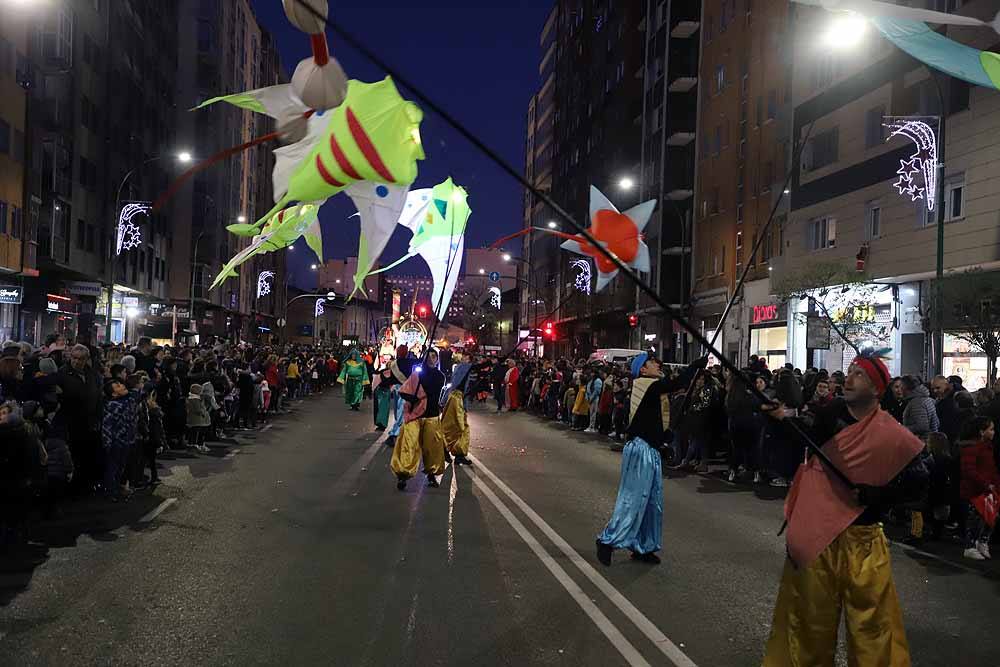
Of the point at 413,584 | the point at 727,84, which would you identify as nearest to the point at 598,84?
the point at 727,84

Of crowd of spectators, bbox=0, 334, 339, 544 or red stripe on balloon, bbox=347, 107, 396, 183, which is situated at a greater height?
red stripe on balloon, bbox=347, 107, 396, 183

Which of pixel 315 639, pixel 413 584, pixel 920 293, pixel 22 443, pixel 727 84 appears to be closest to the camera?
pixel 315 639

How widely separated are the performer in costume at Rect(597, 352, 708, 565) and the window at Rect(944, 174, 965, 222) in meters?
16.2

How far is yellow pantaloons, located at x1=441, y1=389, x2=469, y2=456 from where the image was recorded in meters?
15.6

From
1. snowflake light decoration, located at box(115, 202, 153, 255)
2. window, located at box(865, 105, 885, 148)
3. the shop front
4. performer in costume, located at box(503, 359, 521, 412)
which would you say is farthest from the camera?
performer in costume, located at box(503, 359, 521, 412)

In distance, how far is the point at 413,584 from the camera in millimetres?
7109

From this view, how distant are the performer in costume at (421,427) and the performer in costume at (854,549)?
7996 millimetres

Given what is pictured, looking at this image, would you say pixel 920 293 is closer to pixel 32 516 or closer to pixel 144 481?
pixel 144 481

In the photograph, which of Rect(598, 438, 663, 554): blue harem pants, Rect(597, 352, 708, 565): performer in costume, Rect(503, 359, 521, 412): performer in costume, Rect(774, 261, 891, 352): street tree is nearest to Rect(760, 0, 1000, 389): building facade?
Rect(774, 261, 891, 352): street tree

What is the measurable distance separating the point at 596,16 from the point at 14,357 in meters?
61.8

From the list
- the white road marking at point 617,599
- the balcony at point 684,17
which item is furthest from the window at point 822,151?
the white road marking at point 617,599

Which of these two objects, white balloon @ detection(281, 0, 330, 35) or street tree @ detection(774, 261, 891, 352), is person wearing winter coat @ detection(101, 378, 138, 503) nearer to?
white balloon @ detection(281, 0, 330, 35)

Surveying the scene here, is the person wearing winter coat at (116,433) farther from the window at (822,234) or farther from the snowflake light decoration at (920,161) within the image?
the window at (822,234)

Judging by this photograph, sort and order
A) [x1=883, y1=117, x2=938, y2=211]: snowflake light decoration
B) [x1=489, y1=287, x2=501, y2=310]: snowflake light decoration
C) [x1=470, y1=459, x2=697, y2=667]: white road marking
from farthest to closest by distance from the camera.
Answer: [x1=489, y1=287, x2=501, y2=310]: snowflake light decoration, [x1=883, y1=117, x2=938, y2=211]: snowflake light decoration, [x1=470, y1=459, x2=697, y2=667]: white road marking
